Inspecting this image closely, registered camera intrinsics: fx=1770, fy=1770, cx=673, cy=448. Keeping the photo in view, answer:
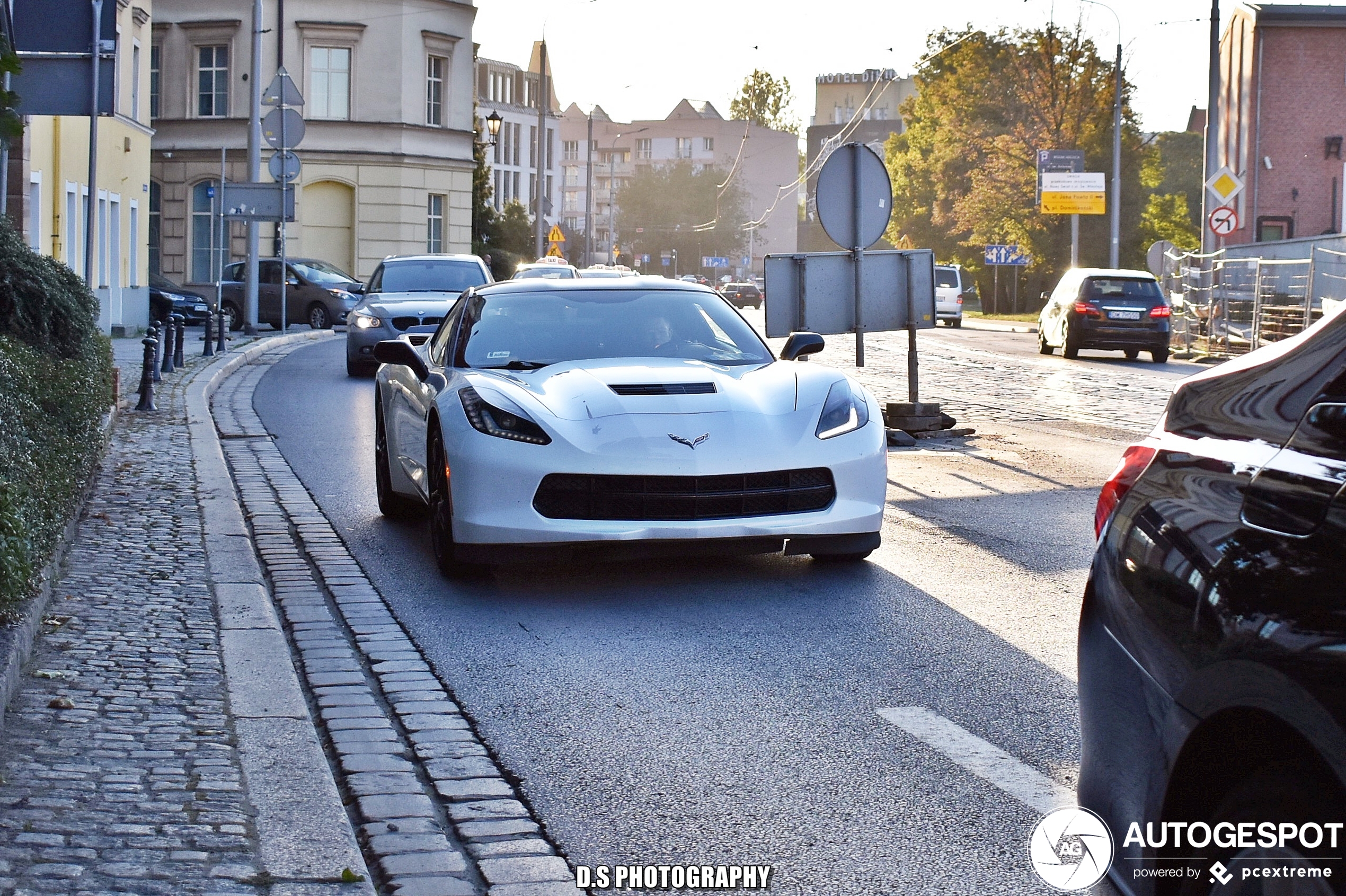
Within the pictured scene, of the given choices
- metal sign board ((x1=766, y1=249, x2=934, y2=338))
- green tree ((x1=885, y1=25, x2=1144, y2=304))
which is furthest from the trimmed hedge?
green tree ((x1=885, y1=25, x2=1144, y2=304))

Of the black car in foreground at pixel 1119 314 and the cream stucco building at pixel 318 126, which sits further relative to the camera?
the cream stucco building at pixel 318 126

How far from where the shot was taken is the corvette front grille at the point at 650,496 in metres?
7.34

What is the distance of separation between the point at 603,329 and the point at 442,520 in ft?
4.91

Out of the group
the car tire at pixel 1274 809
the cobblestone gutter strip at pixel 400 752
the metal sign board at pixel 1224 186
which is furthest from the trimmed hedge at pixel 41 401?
the metal sign board at pixel 1224 186

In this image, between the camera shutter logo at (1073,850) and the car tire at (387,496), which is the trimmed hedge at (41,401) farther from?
the camera shutter logo at (1073,850)

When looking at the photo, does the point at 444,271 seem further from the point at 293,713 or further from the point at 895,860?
the point at 895,860

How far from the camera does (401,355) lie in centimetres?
916

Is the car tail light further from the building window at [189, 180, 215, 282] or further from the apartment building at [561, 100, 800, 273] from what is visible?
the apartment building at [561, 100, 800, 273]

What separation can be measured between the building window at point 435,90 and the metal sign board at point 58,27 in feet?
146

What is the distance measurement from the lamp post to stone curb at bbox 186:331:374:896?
95408 millimetres

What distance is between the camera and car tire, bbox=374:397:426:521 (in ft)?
32.2

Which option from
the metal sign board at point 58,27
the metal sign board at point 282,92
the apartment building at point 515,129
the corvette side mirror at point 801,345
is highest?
the apartment building at point 515,129

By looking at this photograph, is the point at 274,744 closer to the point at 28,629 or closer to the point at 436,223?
the point at 28,629

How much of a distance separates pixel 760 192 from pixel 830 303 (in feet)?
495
